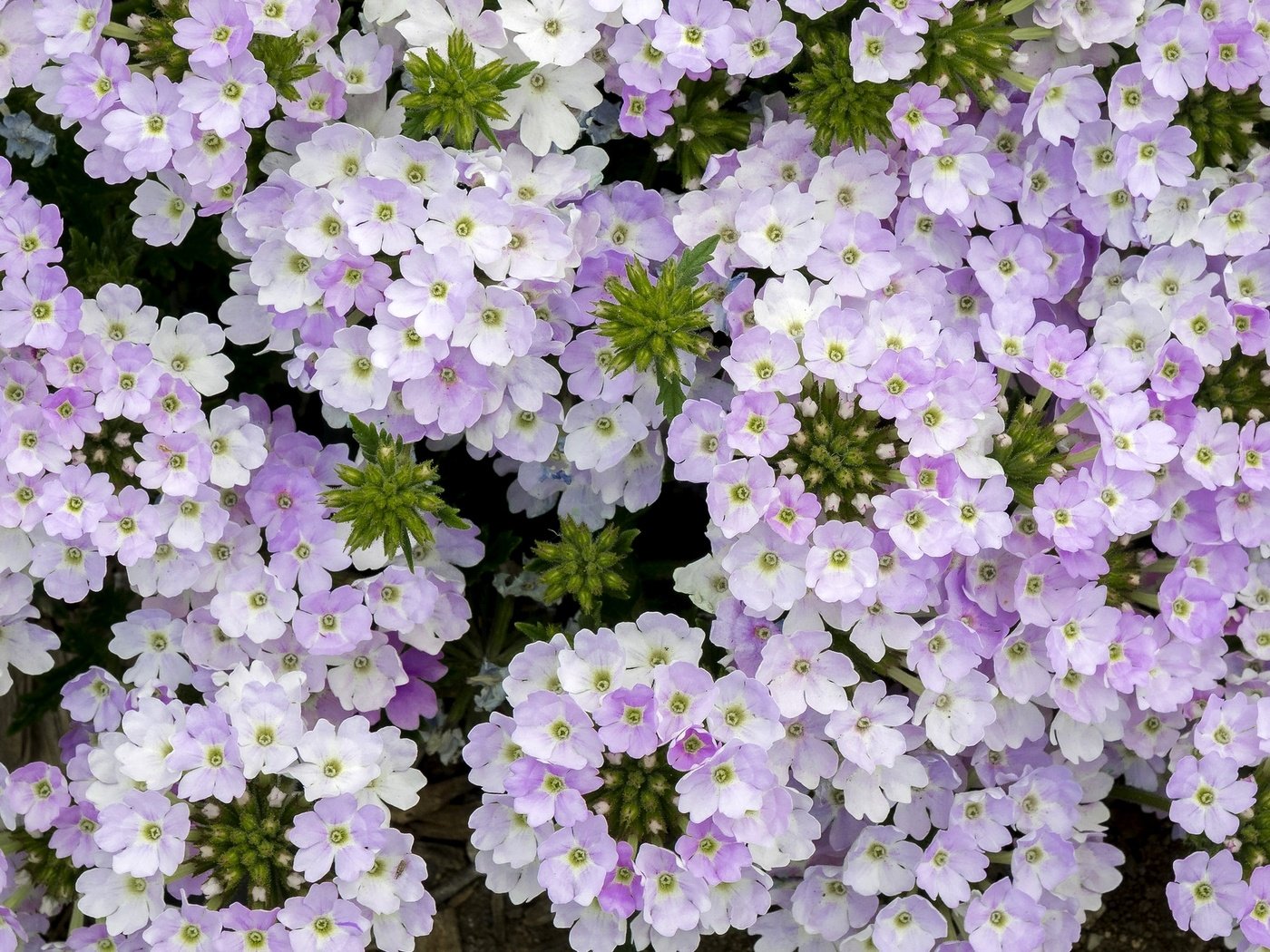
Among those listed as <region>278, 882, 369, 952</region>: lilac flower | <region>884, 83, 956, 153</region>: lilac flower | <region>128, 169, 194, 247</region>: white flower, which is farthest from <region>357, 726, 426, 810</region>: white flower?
<region>884, 83, 956, 153</region>: lilac flower

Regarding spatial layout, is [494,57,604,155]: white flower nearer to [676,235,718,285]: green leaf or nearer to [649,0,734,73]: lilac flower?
[649,0,734,73]: lilac flower

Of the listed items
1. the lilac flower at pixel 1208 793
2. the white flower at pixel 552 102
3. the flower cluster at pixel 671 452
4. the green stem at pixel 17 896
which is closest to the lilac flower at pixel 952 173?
the flower cluster at pixel 671 452

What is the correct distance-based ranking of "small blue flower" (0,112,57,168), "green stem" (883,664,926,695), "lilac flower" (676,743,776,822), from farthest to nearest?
"small blue flower" (0,112,57,168)
"green stem" (883,664,926,695)
"lilac flower" (676,743,776,822)

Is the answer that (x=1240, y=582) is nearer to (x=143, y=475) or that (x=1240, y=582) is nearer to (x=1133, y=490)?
(x=1133, y=490)

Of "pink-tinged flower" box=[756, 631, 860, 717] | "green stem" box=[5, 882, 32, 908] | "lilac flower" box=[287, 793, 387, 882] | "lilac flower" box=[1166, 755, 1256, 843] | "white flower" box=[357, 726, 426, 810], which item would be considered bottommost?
"green stem" box=[5, 882, 32, 908]

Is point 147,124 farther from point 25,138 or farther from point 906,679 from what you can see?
point 906,679

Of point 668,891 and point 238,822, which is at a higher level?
point 668,891

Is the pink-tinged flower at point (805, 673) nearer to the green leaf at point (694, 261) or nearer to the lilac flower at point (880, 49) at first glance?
the green leaf at point (694, 261)

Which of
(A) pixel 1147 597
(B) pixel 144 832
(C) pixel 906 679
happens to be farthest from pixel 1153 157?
(B) pixel 144 832
